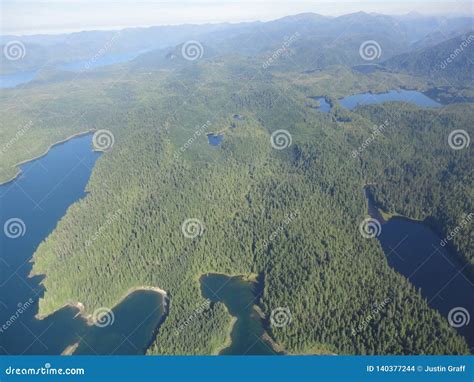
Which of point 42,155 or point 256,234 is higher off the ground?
point 256,234

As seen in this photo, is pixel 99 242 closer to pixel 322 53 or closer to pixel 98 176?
pixel 98 176

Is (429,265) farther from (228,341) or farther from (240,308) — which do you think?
(228,341)

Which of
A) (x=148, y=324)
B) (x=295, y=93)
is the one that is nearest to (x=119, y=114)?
(x=295, y=93)

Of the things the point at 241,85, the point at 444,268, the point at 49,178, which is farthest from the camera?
the point at 241,85

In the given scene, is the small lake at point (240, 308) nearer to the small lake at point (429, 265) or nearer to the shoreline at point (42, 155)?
the small lake at point (429, 265)

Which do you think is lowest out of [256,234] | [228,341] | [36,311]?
[228,341]

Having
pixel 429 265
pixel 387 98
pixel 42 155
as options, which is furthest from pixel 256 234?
pixel 387 98

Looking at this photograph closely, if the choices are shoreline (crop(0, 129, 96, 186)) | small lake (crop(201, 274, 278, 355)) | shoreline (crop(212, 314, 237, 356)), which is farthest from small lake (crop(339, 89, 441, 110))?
shoreline (crop(212, 314, 237, 356))
